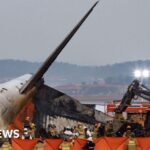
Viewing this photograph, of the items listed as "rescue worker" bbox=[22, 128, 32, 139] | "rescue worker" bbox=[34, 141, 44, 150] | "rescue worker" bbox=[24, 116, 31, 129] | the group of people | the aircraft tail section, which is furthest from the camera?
the aircraft tail section

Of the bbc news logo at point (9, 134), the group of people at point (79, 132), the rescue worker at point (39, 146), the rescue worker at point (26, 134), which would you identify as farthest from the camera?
the bbc news logo at point (9, 134)

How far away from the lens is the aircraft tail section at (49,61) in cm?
3853

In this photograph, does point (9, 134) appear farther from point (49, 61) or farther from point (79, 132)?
point (49, 61)

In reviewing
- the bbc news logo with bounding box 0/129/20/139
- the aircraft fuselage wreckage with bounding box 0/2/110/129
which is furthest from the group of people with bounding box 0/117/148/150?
the aircraft fuselage wreckage with bounding box 0/2/110/129

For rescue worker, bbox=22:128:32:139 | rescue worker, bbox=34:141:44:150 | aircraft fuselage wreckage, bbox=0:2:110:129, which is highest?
aircraft fuselage wreckage, bbox=0:2:110:129

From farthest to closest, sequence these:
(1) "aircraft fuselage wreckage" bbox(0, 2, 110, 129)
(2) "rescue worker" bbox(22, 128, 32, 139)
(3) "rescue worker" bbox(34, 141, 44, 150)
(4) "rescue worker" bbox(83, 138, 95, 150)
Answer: (1) "aircraft fuselage wreckage" bbox(0, 2, 110, 129), (2) "rescue worker" bbox(22, 128, 32, 139), (4) "rescue worker" bbox(83, 138, 95, 150), (3) "rescue worker" bbox(34, 141, 44, 150)

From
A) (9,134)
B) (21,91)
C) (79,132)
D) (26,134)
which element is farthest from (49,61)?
(26,134)

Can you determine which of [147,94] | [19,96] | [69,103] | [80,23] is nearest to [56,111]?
[69,103]

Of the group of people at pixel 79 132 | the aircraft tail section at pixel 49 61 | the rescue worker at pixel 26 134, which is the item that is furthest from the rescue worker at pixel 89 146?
the aircraft tail section at pixel 49 61

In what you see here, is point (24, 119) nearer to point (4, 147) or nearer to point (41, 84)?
point (41, 84)

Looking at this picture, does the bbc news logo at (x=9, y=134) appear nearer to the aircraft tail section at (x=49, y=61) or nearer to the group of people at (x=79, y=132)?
the group of people at (x=79, y=132)

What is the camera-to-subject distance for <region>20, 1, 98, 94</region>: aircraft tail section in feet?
126

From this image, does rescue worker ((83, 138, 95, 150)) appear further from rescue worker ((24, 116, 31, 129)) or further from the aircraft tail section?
the aircraft tail section

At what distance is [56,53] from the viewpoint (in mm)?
38625
